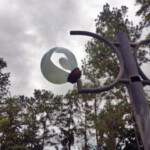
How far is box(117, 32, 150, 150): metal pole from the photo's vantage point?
1297mm

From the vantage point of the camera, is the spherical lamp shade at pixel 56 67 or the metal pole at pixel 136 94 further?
the spherical lamp shade at pixel 56 67

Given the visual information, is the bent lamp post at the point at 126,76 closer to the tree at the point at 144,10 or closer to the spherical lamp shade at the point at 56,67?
the spherical lamp shade at the point at 56,67

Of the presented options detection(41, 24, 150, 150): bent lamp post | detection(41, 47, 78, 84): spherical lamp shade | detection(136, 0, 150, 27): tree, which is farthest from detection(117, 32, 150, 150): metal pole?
detection(136, 0, 150, 27): tree

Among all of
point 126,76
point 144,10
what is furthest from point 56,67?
point 144,10

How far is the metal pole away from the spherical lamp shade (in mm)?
536

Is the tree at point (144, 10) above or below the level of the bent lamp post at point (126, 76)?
above

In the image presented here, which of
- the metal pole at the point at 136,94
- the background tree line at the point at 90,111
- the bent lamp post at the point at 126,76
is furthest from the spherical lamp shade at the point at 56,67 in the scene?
the background tree line at the point at 90,111

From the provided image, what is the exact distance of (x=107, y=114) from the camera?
44.5 ft

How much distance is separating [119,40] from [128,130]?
17.3m

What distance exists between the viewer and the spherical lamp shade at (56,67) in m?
1.56

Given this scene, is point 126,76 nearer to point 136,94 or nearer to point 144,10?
point 136,94

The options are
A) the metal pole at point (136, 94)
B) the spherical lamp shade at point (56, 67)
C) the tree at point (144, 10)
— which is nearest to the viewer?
the metal pole at point (136, 94)

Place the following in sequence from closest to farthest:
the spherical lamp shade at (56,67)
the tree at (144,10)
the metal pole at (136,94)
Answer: the metal pole at (136,94), the spherical lamp shade at (56,67), the tree at (144,10)

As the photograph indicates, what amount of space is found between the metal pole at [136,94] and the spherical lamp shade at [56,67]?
1.76ft
